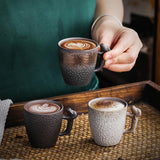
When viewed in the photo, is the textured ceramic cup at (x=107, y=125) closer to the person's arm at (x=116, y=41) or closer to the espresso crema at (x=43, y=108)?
the espresso crema at (x=43, y=108)

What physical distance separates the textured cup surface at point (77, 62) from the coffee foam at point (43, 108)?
0.14 m

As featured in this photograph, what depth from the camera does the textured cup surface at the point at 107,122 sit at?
1.13 m

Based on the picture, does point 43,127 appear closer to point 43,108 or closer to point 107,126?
point 43,108

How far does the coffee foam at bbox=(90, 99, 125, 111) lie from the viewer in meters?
1.15

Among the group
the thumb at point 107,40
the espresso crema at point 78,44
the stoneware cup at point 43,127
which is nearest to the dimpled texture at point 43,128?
the stoneware cup at point 43,127

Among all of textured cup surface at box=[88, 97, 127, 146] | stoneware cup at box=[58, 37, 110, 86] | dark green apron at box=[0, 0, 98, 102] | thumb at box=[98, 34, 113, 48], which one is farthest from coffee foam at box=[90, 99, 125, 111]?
dark green apron at box=[0, 0, 98, 102]

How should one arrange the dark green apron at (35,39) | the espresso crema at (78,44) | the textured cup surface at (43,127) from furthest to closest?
Answer: the dark green apron at (35,39), the espresso crema at (78,44), the textured cup surface at (43,127)

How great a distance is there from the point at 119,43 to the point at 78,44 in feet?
0.68

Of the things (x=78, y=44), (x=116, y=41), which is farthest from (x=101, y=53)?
(x=116, y=41)

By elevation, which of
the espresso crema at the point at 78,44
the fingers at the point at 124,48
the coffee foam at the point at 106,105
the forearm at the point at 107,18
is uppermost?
the forearm at the point at 107,18

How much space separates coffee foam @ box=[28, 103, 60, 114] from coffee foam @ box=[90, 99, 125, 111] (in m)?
0.14

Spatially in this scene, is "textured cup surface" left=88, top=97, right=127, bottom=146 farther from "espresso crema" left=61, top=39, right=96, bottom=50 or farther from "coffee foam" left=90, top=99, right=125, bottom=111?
"espresso crema" left=61, top=39, right=96, bottom=50

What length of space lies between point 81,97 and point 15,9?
518 mm

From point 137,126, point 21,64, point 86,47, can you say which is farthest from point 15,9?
point 137,126
